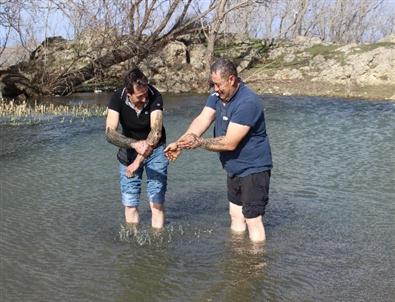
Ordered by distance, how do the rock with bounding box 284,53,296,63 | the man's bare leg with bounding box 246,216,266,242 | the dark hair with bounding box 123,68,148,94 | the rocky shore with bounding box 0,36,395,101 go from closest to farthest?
the dark hair with bounding box 123,68,148,94, the man's bare leg with bounding box 246,216,266,242, the rocky shore with bounding box 0,36,395,101, the rock with bounding box 284,53,296,63

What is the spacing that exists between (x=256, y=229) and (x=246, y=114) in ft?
4.29

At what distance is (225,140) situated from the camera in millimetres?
5305

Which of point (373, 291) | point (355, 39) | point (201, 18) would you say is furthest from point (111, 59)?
point (355, 39)

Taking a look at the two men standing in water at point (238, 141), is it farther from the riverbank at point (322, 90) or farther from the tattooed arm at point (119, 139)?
A: the riverbank at point (322, 90)

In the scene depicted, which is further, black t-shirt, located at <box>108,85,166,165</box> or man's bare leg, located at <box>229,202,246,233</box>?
man's bare leg, located at <box>229,202,246,233</box>

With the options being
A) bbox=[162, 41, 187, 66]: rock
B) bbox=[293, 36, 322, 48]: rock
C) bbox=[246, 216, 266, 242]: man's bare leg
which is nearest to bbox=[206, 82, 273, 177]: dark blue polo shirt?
bbox=[246, 216, 266, 242]: man's bare leg

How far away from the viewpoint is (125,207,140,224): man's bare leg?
659cm

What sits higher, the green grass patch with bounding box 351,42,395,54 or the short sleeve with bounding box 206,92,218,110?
the green grass patch with bounding box 351,42,395,54

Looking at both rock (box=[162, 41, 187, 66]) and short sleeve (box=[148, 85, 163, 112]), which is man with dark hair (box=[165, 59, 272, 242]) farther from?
rock (box=[162, 41, 187, 66])

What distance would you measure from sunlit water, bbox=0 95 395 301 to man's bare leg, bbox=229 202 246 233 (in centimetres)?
14

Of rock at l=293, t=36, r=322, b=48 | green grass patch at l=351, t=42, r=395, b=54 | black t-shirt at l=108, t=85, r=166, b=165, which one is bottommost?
black t-shirt at l=108, t=85, r=166, b=165

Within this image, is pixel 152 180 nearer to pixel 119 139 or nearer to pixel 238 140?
→ pixel 119 139

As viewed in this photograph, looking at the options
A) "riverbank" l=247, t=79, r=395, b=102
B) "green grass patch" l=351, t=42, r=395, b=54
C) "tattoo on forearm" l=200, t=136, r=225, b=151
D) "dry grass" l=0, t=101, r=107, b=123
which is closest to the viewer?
"tattoo on forearm" l=200, t=136, r=225, b=151

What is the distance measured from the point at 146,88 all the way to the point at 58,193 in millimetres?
3258
